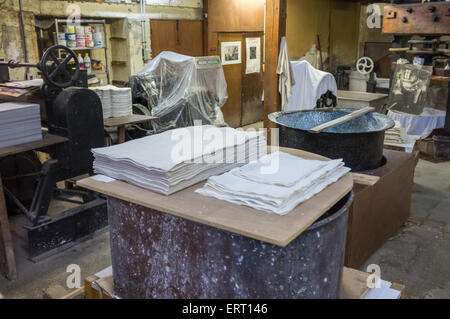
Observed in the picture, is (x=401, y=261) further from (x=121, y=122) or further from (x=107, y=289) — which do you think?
(x=121, y=122)

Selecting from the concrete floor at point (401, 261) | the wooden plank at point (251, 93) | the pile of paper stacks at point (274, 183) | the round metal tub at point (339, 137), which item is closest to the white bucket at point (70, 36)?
the concrete floor at point (401, 261)

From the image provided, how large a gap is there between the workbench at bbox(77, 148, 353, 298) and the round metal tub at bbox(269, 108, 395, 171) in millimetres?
1514

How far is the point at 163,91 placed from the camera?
634cm

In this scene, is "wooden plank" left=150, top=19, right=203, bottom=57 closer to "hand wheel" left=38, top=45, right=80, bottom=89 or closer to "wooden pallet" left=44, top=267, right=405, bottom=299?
"hand wheel" left=38, top=45, right=80, bottom=89

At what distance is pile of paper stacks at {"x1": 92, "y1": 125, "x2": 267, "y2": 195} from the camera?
1676mm

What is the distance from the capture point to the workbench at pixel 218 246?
147 centimetres

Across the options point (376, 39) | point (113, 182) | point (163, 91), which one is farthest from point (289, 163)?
point (376, 39)

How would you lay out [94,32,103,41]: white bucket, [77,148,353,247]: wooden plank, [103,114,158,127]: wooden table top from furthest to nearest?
1. [94,32,103,41]: white bucket
2. [103,114,158,127]: wooden table top
3. [77,148,353,247]: wooden plank

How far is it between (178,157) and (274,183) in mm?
409

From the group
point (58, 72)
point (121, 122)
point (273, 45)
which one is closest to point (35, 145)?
point (58, 72)

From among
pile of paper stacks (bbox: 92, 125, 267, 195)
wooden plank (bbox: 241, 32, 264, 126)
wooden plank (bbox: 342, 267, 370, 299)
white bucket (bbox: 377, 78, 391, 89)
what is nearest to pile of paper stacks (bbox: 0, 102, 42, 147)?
pile of paper stacks (bbox: 92, 125, 267, 195)

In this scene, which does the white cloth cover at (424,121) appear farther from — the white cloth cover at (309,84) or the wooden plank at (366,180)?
the wooden plank at (366,180)

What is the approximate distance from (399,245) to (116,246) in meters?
2.96

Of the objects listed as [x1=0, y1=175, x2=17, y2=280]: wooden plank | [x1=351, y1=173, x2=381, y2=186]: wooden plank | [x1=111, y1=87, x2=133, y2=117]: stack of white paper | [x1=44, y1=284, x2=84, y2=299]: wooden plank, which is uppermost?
[x1=111, y1=87, x2=133, y2=117]: stack of white paper
